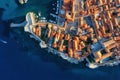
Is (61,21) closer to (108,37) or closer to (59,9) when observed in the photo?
(59,9)

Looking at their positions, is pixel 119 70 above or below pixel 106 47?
below

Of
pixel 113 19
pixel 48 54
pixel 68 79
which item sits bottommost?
pixel 68 79

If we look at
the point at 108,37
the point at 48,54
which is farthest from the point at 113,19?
the point at 48,54

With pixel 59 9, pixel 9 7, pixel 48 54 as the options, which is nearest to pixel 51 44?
pixel 48 54

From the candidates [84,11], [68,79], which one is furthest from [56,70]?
[84,11]

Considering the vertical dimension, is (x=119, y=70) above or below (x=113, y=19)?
below

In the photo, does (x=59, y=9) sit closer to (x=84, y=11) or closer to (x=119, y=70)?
(x=84, y=11)
